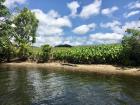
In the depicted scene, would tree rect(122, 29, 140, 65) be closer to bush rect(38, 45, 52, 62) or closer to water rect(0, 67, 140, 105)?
water rect(0, 67, 140, 105)

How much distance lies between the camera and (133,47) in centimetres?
6356

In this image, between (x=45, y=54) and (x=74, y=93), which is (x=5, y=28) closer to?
(x=74, y=93)

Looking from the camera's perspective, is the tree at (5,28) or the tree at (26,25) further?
the tree at (26,25)

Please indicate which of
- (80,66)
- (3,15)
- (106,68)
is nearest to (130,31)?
(106,68)

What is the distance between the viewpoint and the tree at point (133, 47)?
62312 mm

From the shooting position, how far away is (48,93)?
35.0 metres

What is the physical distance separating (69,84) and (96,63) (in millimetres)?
27945

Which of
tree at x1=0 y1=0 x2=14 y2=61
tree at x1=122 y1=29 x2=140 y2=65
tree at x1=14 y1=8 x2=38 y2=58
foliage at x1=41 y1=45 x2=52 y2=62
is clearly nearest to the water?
tree at x1=0 y1=0 x2=14 y2=61

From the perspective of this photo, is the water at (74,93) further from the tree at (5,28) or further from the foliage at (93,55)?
the foliage at (93,55)

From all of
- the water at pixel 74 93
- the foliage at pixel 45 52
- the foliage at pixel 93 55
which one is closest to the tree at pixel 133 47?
the foliage at pixel 93 55

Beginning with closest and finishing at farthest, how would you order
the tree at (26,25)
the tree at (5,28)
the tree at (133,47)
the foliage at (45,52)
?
1. the tree at (5,28)
2. the tree at (133,47)
3. the foliage at (45,52)
4. the tree at (26,25)

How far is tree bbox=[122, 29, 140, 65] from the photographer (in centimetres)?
6231

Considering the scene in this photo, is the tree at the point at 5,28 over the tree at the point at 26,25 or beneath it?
beneath

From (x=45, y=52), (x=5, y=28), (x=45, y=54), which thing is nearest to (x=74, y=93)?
(x=5, y=28)
